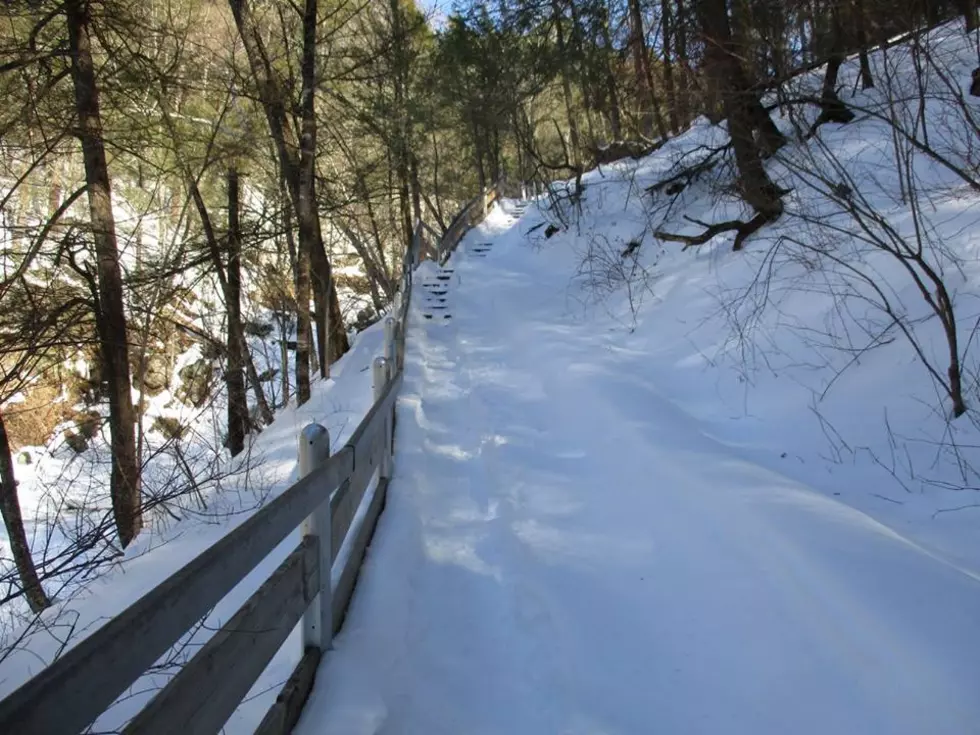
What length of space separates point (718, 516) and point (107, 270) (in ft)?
25.6

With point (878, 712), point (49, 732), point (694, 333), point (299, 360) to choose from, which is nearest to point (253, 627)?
point (49, 732)

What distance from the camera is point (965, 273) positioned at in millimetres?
5457

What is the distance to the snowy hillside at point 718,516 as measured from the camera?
2775 mm

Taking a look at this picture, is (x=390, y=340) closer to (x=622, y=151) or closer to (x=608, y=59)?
(x=608, y=59)

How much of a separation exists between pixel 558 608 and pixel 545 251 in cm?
1467

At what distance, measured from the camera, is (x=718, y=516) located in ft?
13.7

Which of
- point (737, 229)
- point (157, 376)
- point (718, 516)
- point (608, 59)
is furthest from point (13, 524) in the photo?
point (157, 376)

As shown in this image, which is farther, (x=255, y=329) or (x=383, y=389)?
Result: (x=255, y=329)

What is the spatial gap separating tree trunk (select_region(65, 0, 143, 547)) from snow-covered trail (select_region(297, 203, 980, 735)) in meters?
4.14

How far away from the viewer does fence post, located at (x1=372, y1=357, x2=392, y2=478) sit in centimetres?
510

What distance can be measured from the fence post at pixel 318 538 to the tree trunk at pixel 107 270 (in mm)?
5443

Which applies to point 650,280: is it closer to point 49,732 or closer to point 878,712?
point 878,712

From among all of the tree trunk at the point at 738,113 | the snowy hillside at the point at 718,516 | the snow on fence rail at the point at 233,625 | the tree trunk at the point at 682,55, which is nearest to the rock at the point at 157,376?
the snowy hillside at the point at 718,516

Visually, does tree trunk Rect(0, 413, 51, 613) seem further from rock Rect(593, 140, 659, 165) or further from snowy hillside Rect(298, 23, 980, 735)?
rock Rect(593, 140, 659, 165)
